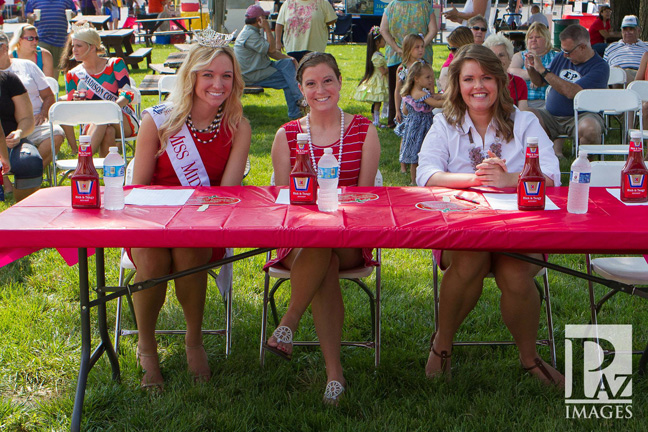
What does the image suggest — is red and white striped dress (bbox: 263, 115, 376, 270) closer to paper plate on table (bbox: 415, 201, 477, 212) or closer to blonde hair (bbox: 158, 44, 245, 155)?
blonde hair (bbox: 158, 44, 245, 155)

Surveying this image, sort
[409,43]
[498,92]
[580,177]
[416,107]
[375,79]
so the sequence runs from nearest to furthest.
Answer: [580,177], [498,92], [416,107], [409,43], [375,79]

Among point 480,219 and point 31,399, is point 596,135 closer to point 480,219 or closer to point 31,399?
point 480,219

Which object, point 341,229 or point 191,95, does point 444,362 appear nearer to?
point 341,229

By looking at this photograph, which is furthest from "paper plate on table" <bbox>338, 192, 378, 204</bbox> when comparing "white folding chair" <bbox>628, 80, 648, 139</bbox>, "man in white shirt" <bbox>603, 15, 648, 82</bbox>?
"man in white shirt" <bbox>603, 15, 648, 82</bbox>

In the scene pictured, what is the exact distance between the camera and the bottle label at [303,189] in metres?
2.86

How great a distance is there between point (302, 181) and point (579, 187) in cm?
104

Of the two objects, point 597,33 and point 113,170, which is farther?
point 597,33

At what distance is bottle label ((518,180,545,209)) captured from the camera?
2.72 metres

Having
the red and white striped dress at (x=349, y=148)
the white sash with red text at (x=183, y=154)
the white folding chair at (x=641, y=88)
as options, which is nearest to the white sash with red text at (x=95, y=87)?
the white sash with red text at (x=183, y=154)

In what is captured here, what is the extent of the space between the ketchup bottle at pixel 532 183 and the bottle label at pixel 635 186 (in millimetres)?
391

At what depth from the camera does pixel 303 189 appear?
9.37ft

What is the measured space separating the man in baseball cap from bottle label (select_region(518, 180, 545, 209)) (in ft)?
23.4

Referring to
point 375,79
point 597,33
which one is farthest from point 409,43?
point 597,33

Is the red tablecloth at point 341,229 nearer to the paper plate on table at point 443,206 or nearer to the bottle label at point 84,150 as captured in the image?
the paper plate on table at point 443,206
